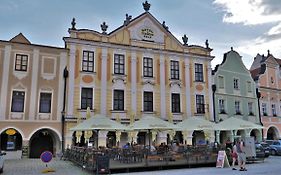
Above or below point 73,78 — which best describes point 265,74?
above

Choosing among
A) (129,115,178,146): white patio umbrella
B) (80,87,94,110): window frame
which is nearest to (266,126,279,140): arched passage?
(129,115,178,146): white patio umbrella

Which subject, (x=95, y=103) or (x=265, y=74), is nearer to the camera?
(x=95, y=103)

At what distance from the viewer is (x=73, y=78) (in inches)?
951

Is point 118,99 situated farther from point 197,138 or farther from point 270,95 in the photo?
point 270,95

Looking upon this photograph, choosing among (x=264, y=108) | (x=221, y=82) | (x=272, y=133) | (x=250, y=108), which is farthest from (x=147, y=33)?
(x=272, y=133)

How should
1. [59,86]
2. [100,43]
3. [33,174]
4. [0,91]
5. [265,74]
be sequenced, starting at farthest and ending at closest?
[265,74] → [100,43] → [59,86] → [0,91] → [33,174]

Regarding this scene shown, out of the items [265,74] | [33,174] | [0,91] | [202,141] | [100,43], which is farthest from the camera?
[265,74]

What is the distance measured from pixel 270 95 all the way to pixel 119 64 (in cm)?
2132

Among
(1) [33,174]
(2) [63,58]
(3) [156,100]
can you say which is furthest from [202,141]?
(1) [33,174]

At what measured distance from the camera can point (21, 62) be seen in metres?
23.2

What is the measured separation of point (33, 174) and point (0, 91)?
10.4 m

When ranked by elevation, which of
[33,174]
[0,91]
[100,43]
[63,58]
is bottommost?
[33,174]

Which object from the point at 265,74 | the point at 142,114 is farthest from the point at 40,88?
the point at 265,74

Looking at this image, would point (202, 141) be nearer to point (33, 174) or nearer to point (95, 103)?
point (95, 103)
